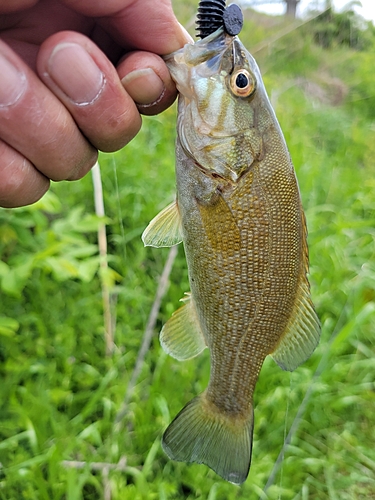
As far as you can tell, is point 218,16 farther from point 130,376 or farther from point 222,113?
point 130,376

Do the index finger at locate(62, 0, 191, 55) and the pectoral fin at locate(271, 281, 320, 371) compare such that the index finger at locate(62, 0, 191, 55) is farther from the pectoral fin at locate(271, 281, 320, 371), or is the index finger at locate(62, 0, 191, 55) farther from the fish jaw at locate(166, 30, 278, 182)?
the pectoral fin at locate(271, 281, 320, 371)

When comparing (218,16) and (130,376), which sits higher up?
(218,16)

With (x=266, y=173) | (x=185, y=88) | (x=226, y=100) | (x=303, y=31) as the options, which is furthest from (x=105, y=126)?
(x=303, y=31)

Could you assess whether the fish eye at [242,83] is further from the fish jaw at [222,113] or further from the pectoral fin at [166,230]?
the pectoral fin at [166,230]

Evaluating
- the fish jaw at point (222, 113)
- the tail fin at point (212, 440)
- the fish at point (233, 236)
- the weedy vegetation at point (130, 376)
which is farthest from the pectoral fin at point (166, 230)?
the weedy vegetation at point (130, 376)

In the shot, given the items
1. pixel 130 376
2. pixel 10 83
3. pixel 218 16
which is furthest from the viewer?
pixel 130 376

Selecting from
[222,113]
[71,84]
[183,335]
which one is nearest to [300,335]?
[183,335]
